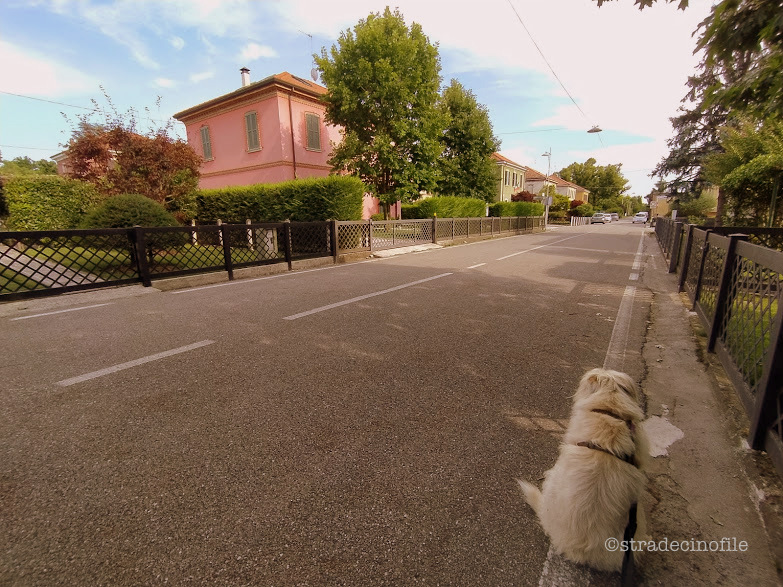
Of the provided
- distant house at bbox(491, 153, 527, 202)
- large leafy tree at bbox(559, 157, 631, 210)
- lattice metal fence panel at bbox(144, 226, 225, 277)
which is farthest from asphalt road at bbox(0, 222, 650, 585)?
large leafy tree at bbox(559, 157, 631, 210)

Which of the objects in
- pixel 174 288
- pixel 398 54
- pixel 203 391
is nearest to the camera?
pixel 203 391

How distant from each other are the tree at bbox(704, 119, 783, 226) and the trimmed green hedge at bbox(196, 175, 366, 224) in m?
12.0

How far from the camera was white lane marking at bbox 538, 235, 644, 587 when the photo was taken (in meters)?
1.46

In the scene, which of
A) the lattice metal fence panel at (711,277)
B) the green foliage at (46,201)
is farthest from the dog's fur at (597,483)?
the green foliage at (46,201)

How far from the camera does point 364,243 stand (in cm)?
1270

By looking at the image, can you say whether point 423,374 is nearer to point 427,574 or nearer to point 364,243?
point 427,574

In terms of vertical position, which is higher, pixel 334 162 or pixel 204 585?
pixel 334 162

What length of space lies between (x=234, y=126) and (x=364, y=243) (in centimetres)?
1539

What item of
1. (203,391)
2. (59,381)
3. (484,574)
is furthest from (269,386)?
(484,574)

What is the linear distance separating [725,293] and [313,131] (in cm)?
2154

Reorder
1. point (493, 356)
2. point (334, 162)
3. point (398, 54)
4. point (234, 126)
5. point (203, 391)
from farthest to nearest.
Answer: point (234, 126) → point (334, 162) → point (398, 54) → point (493, 356) → point (203, 391)

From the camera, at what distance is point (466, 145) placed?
26.6 m

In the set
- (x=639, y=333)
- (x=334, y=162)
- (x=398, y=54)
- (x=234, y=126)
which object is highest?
(x=398, y=54)

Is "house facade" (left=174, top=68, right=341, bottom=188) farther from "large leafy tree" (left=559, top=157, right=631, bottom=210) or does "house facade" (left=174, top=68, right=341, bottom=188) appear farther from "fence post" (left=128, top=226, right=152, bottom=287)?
"large leafy tree" (left=559, top=157, right=631, bottom=210)
